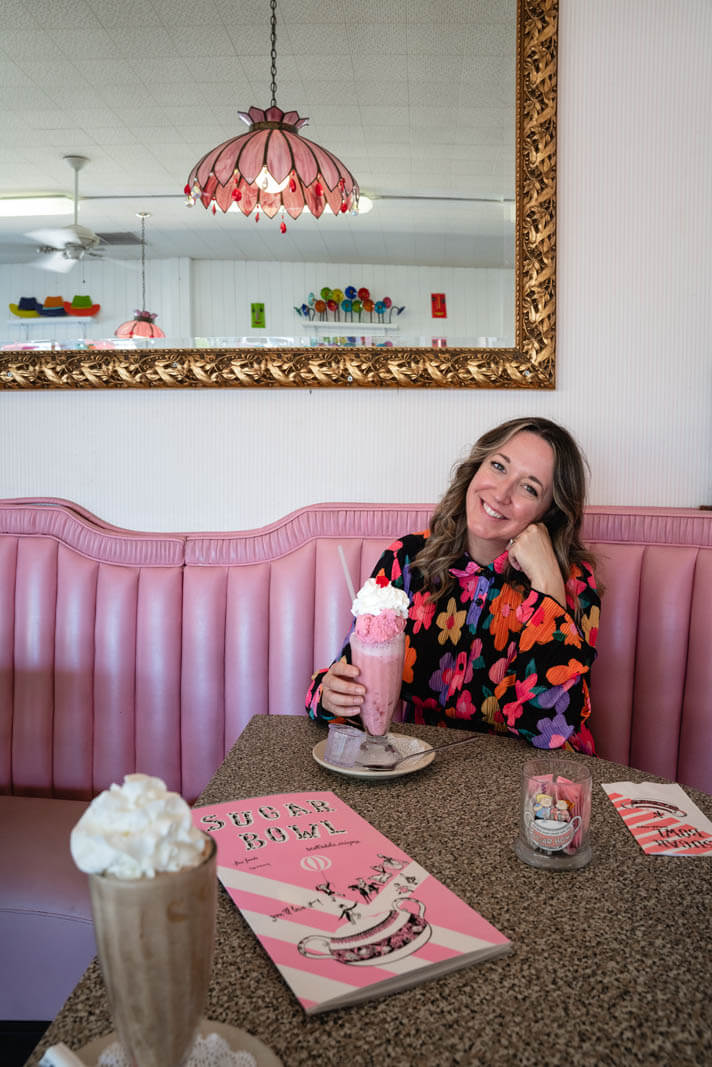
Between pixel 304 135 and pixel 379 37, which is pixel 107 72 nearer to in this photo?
pixel 304 135

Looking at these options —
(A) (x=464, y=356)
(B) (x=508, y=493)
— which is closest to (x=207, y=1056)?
(B) (x=508, y=493)

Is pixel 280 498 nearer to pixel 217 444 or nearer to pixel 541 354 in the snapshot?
pixel 217 444

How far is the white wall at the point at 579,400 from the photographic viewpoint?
2.18m

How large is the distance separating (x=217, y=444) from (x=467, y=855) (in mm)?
1626

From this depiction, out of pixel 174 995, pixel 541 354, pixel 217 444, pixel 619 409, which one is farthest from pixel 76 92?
pixel 174 995

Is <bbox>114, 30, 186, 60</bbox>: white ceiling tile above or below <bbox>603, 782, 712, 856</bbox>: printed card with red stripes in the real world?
above

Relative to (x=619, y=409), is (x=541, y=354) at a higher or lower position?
higher

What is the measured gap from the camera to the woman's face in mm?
1792

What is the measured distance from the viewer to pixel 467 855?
950 millimetres

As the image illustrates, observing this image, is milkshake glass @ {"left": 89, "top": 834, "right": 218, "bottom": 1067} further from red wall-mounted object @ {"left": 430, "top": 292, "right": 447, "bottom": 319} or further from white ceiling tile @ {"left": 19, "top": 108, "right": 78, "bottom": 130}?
white ceiling tile @ {"left": 19, "top": 108, "right": 78, "bottom": 130}

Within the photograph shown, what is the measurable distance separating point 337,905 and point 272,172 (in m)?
1.84

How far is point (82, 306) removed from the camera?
229 cm

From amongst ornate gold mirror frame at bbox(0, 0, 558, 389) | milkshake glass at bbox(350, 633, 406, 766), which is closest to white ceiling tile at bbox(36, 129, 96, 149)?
ornate gold mirror frame at bbox(0, 0, 558, 389)

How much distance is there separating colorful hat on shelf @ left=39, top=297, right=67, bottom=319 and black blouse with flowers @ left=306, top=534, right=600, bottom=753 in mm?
1189
